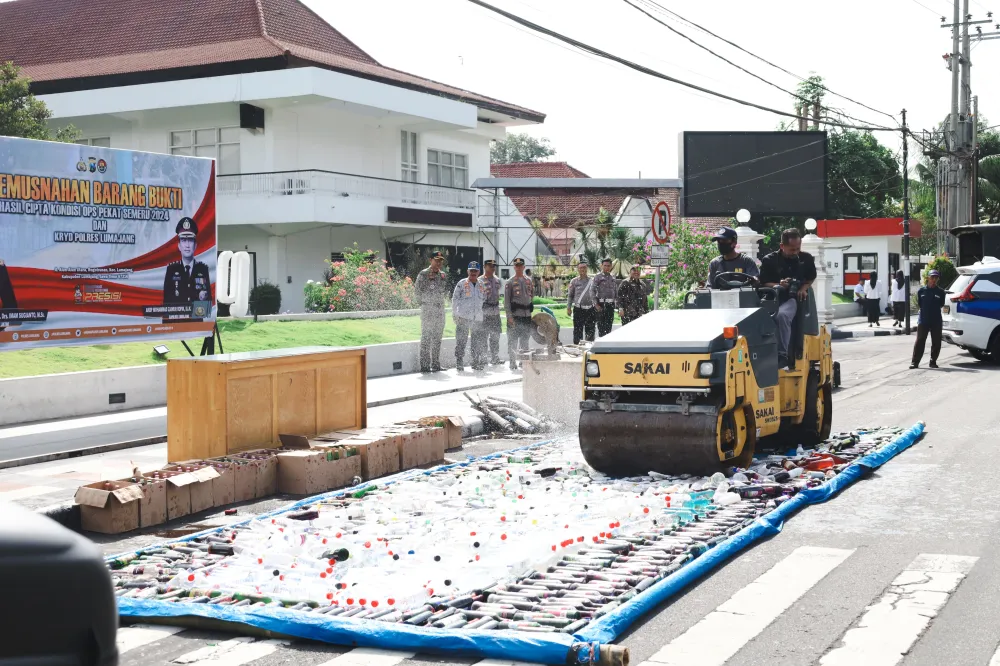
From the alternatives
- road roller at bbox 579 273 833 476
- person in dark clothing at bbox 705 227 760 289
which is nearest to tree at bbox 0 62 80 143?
person in dark clothing at bbox 705 227 760 289

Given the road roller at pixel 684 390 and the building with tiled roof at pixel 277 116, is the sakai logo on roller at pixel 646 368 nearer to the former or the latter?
the road roller at pixel 684 390

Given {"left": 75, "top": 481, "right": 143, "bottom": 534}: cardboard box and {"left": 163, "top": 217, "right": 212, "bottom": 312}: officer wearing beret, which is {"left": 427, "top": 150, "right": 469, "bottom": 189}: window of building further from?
{"left": 75, "top": 481, "right": 143, "bottom": 534}: cardboard box

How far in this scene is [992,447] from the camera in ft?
38.2

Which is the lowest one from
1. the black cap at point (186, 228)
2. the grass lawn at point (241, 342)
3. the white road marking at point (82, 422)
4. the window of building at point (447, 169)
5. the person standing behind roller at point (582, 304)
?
the white road marking at point (82, 422)

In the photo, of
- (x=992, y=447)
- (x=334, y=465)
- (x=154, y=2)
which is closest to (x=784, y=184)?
(x=154, y=2)

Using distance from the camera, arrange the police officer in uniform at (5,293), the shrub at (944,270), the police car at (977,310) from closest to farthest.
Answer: the police officer in uniform at (5,293)
the police car at (977,310)
the shrub at (944,270)

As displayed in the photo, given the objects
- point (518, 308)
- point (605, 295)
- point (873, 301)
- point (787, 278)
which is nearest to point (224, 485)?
point (787, 278)

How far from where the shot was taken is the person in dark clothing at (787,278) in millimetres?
10703

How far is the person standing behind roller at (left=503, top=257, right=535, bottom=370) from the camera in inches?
776

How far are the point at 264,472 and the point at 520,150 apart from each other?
10869cm

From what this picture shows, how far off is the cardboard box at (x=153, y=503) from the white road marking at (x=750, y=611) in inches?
177

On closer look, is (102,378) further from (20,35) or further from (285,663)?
(20,35)

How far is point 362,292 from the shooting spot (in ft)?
83.1

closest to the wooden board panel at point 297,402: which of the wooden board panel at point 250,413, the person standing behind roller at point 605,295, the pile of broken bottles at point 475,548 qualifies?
the wooden board panel at point 250,413
